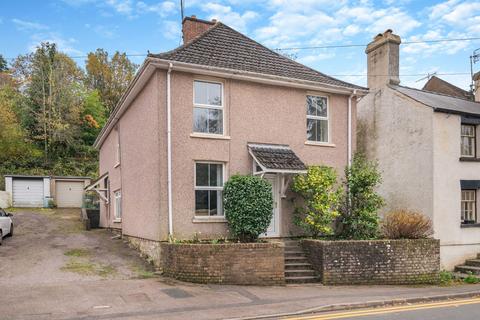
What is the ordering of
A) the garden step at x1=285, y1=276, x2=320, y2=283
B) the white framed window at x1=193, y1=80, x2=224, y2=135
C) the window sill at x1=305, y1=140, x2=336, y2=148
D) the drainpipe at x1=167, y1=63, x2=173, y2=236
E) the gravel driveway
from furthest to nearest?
the window sill at x1=305, y1=140, x2=336, y2=148 → the white framed window at x1=193, y1=80, x2=224, y2=135 → the drainpipe at x1=167, y1=63, x2=173, y2=236 → the garden step at x1=285, y1=276, x2=320, y2=283 → the gravel driveway

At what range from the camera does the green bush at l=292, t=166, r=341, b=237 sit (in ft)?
42.2

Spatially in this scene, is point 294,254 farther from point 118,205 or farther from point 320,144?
point 118,205

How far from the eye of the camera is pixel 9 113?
35094 mm

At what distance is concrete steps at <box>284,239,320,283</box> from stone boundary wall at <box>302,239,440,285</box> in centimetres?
21

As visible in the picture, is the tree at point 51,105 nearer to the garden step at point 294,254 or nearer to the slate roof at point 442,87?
the garden step at point 294,254

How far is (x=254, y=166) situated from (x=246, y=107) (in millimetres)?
1978

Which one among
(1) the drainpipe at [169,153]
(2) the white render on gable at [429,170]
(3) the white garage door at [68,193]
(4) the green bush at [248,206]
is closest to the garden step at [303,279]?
(4) the green bush at [248,206]

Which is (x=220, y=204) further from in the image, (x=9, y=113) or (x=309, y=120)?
(x=9, y=113)

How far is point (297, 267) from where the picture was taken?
477 inches

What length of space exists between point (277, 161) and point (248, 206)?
78.6 inches

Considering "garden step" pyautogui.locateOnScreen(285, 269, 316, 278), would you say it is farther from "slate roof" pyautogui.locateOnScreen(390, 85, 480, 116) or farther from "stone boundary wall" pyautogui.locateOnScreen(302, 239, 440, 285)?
"slate roof" pyautogui.locateOnScreen(390, 85, 480, 116)

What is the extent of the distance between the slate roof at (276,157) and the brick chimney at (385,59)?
6.65 m

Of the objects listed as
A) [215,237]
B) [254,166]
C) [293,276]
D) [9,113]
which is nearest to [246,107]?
[254,166]

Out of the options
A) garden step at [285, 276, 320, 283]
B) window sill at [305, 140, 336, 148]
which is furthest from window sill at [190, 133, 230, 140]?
garden step at [285, 276, 320, 283]
